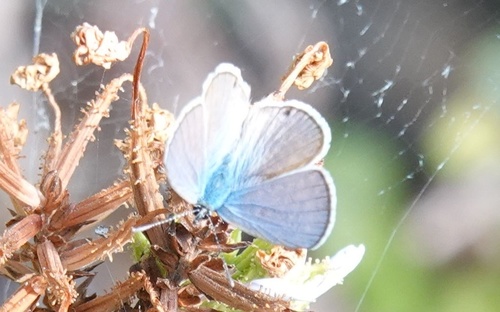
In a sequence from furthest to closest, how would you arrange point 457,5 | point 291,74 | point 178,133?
1. point 457,5
2. point 291,74
3. point 178,133

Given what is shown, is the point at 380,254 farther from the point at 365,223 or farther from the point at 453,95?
the point at 453,95

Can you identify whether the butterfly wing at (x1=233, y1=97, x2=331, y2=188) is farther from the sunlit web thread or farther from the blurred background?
the sunlit web thread

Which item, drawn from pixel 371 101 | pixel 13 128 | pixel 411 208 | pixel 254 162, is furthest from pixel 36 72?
pixel 411 208

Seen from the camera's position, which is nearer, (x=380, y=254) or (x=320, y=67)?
(x=320, y=67)

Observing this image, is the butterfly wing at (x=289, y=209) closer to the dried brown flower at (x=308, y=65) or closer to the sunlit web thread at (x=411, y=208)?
the dried brown flower at (x=308, y=65)

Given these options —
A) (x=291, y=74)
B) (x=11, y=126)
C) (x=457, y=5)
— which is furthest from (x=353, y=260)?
(x=457, y=5)

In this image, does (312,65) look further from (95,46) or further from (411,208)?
(411,208)

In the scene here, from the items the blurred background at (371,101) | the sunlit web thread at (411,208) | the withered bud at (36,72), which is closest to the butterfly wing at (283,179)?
the withered bud at (36,72)
